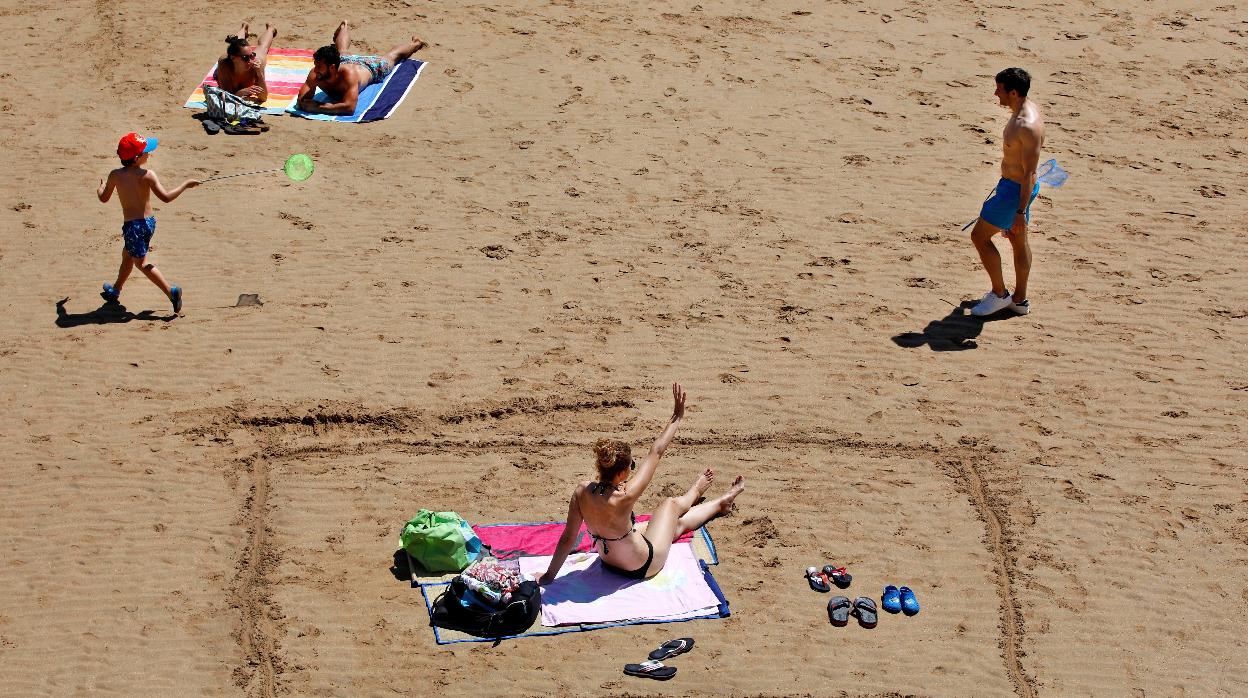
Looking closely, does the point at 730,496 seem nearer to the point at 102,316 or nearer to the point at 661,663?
the point at 661,663

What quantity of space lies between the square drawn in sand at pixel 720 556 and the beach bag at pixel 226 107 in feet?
16.4

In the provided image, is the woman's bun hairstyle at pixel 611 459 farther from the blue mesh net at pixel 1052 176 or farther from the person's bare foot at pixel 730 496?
the blue mesh net at pixel 1052 176

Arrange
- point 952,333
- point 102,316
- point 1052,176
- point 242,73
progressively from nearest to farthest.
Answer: point 102,316, point 952,333, point 1052,176, point 242,73

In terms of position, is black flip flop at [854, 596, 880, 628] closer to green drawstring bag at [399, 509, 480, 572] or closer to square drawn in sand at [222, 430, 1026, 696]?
square drawn in sand at [222, 430, 1026, 696]

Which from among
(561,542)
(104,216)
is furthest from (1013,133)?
(104,216)

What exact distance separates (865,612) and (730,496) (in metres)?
1.27

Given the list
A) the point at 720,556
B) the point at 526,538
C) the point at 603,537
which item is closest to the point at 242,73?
the point at 526,538

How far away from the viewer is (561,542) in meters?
7.92

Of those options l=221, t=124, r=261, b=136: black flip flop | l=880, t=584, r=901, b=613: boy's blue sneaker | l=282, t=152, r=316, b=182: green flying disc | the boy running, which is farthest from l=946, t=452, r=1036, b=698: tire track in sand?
l=221, t=124, r=261, b=136: black flip flop

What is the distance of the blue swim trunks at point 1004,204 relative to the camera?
10.5 meters

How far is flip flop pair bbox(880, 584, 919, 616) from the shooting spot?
8031 millimetres

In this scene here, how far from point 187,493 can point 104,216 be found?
413cm

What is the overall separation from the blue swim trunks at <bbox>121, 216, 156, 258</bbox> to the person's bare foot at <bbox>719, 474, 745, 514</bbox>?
506cm

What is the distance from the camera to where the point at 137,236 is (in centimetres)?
1019
